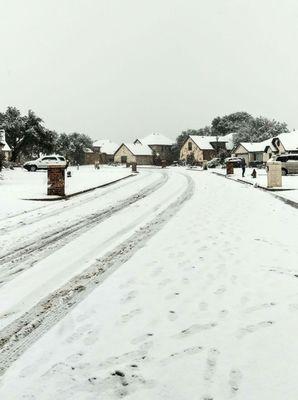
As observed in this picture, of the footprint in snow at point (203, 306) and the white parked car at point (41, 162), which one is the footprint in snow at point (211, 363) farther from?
the white parked car at point (41, 162)

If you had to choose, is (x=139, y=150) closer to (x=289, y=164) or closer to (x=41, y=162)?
(x=41, y=162)

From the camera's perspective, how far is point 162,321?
421 centimetres

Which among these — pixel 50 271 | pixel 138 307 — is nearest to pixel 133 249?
pixel 50 271

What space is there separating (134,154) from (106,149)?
19.3 meters

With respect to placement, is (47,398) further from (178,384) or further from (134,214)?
(134,214)

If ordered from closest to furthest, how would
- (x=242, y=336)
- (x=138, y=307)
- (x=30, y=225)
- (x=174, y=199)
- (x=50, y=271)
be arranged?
(x=242, y=336), (x=138, y=307), (x=50, y=271), (x=30, y=225), (x=174, y=199)

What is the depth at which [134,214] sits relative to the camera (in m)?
12.2

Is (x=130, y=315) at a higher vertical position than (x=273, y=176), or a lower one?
lower

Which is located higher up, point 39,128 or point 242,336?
point 39,128

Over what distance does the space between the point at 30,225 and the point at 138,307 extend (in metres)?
6.50

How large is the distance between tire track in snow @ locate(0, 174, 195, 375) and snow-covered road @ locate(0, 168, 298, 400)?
0.07 feet

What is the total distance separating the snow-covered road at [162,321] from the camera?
308 centimetres

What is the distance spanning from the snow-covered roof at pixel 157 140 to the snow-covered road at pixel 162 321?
3905 inches

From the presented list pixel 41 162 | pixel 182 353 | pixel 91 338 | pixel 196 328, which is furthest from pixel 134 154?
pixel 182 353
